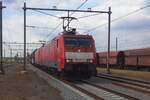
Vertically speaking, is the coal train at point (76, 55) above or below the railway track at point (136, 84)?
above

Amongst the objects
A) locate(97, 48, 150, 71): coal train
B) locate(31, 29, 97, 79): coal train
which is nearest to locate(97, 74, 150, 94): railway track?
locate(31, 29, 97, 79): coal train

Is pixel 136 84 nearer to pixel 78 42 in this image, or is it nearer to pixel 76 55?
pixel 76 55

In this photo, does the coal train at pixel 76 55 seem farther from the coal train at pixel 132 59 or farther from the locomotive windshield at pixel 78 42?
the coal train at pixel 132 59

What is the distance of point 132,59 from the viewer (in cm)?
5138

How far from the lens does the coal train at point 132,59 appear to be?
4682 centimetres

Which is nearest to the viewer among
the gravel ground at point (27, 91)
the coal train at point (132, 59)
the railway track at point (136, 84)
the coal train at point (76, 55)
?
the gravel ground at point (27, 91)

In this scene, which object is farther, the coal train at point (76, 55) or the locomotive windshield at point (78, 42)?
the locomotive windshield at point (78, 42)

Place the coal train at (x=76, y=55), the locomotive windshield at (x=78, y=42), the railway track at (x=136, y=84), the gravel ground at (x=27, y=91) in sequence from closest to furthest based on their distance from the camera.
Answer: the gravel ground at (x=27, y=91), the railway track at (x=136, y=84), the coal train at (x=76, y=55), the locomotive windshield at (x=78, y=42)

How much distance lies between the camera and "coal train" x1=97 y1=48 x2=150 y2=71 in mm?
46816

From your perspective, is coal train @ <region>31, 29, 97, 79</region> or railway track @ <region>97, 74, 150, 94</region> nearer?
railway track @ <region>97, 74, 150, 94</region>

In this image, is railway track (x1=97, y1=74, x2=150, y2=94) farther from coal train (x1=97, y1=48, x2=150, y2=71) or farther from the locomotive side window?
coal train (x1=97, y1=48, x2=150, y2=71)

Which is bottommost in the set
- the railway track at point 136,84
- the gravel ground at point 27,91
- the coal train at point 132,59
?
the railway track at point 136,84

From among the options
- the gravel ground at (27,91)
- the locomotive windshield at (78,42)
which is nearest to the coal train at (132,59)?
the locomotive windshield at (78,42)

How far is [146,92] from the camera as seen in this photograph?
19266mm
